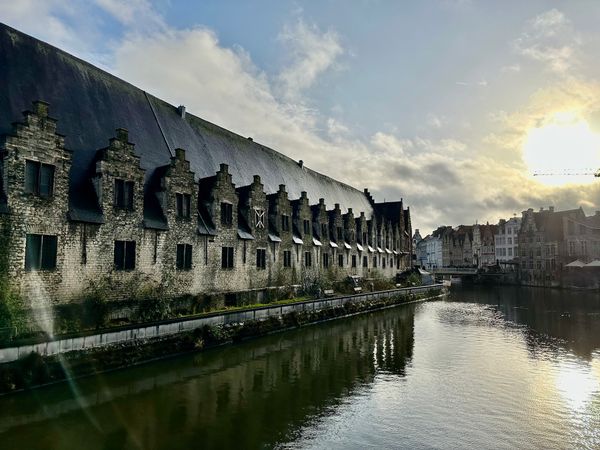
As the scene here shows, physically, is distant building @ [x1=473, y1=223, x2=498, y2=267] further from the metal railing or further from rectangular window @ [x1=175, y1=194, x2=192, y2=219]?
rectangular window @ [x1=175, y1=194, x2=192, y2=219]

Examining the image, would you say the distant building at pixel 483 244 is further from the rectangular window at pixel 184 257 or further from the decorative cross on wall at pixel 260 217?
the rectangular window at pixel 184 257

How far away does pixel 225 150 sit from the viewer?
110 feet

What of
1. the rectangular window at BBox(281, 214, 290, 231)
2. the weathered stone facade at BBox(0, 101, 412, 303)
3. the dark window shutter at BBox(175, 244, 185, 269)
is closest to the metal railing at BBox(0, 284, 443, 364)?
the weathered stone facade at BBox(0, 101, 412, 303)

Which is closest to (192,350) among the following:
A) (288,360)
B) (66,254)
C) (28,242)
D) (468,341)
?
(288,360)

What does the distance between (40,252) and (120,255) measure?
12.3 feet

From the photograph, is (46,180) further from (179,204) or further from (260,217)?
(260,217)

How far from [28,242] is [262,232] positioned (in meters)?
16.5

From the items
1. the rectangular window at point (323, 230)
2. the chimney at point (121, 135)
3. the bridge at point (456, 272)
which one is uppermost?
the chimney at point (121, 135)

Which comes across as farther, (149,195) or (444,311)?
(444,311)

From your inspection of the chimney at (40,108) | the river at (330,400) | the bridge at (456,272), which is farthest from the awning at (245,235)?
the bridge at (456,272)

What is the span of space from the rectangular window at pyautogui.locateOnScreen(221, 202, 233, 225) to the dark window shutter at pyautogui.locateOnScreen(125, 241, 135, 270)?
23.6 ft

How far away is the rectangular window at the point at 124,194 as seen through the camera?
65.4 ft

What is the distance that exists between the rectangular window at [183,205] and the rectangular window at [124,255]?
3815 mm

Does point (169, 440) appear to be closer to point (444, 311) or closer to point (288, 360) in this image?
point (288, 360)
